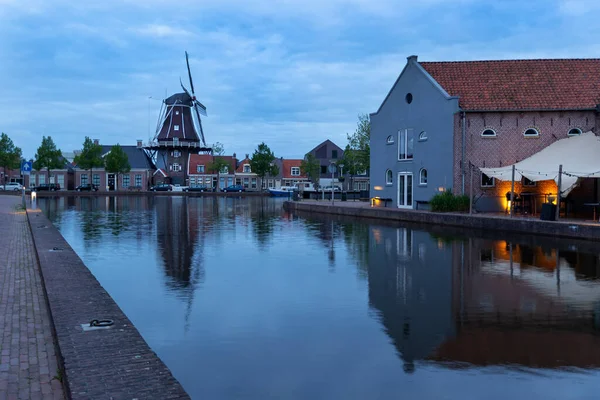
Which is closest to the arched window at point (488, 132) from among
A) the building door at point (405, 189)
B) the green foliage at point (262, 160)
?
the building door at point (405, 189)

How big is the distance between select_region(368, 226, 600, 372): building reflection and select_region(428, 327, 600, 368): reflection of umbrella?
1 centimetres

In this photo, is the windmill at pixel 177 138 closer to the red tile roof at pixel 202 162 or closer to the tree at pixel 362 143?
the red tile roof at pixel 202 162

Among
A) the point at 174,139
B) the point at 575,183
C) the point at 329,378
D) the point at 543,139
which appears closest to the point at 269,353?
the point at 329,378

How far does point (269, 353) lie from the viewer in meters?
6.18

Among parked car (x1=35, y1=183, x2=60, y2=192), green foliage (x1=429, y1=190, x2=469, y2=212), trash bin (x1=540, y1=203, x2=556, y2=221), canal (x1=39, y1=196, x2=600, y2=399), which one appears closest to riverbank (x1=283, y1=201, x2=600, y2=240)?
trash bin (x1=540, y1=203, x2=556, y2=221)

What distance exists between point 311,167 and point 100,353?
81011 millimetres

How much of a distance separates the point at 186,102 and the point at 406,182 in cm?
6172

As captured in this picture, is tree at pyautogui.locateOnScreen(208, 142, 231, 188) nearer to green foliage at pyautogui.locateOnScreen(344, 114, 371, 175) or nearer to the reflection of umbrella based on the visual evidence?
green foliage at pyautogui.locateOnScreen(344, 114, 371, 175)

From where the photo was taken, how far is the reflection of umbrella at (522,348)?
19.4 feet

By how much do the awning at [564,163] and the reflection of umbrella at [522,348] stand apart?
1740 centimetres

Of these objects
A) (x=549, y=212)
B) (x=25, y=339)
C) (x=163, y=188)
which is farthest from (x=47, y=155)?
(x=25, y=339)

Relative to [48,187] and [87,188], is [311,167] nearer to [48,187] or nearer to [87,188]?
[87,188]

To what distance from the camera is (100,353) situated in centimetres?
502

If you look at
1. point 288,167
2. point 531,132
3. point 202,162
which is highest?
point 202,162
